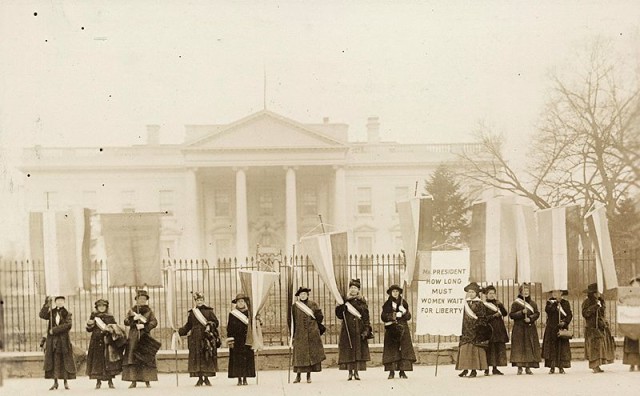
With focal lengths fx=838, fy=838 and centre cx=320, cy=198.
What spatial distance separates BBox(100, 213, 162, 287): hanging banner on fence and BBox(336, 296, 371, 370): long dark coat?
3091 millimetres

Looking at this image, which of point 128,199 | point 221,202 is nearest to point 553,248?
point 128,199

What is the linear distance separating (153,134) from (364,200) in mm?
15302

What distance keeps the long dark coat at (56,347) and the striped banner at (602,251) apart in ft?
28.3

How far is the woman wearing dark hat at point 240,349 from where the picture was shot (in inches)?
535

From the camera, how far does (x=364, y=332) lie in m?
13.7

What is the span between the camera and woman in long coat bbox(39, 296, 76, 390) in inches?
521

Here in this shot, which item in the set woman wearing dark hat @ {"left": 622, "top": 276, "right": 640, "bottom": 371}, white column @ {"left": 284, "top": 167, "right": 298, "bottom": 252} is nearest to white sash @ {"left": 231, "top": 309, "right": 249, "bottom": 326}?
woman wearing dark hat @ {"left": 622, "top": 276, "right": 640, "bottom": 371}

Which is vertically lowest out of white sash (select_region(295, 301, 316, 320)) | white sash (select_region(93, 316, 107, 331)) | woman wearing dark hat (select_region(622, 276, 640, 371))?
woman wearing dark hat (select_region(622, 276, 640, 371))

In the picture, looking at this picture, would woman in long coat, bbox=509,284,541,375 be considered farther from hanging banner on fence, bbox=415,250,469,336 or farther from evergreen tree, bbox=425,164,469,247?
evergreen tree, bbox=425,164,469,247

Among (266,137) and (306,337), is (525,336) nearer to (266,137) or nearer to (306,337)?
(306,337)

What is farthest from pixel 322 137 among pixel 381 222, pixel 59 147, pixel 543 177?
pixel 543 177

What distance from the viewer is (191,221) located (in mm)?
54000

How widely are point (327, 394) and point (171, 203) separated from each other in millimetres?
44407

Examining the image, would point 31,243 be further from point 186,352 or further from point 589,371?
point 589,371
